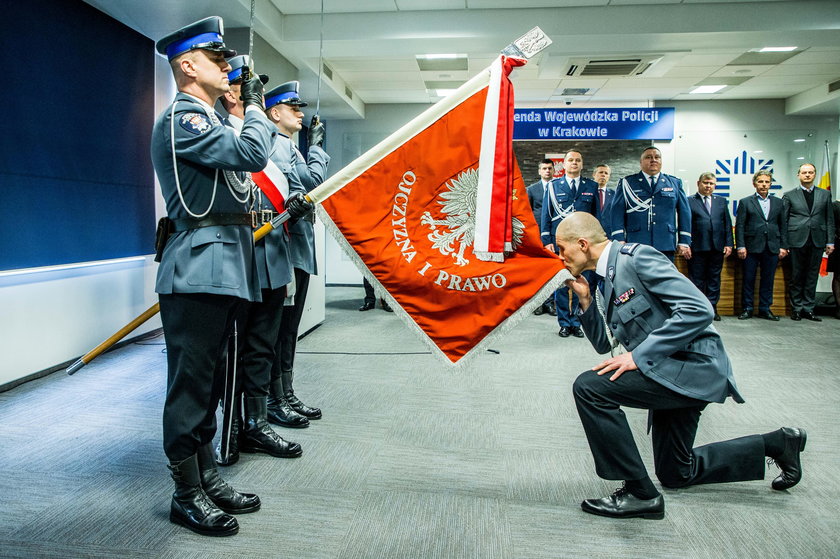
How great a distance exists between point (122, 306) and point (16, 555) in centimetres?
287

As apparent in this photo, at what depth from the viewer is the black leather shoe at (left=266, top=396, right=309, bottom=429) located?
8.61 ft

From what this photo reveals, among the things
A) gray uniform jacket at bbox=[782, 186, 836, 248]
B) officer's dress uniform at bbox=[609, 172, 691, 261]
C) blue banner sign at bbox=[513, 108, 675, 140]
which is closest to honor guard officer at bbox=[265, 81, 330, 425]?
officer's dress uniform at bbox=[609, 172, 691, 261]

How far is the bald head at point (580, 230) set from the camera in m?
1.86

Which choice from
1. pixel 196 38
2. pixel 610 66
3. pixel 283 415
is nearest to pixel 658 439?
pixel 283 415

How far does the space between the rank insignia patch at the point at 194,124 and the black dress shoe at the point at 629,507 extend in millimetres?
1669

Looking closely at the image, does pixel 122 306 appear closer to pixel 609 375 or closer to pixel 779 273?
pixel 609 375

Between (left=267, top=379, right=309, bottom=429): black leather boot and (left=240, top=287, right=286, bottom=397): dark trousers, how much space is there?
37 cm

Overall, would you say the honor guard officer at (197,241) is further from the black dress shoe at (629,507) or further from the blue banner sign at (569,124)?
the blue banner sign at (569,124)

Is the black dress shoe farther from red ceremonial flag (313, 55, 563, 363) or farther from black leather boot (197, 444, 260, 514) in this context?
black leather boot (197, 444, 260, 514)

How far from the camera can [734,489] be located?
204 cm

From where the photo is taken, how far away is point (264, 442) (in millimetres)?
2283

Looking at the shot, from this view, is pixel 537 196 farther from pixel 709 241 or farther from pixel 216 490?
pixel 216 490

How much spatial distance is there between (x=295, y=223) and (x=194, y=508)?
122 cm

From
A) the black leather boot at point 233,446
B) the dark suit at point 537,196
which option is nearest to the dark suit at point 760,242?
the dark suit at point 537,196
